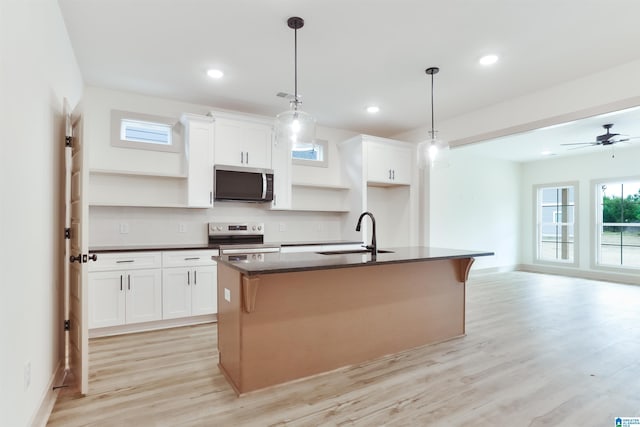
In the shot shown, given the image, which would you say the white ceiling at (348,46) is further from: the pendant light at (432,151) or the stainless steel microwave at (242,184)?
the stainless steel microwave at (242,184)

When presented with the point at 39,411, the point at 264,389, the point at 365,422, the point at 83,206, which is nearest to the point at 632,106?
the point at 365,422

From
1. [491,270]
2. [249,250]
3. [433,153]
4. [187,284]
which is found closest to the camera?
[433,153]

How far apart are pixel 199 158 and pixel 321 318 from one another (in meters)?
2.58

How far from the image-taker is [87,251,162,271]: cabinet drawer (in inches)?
135

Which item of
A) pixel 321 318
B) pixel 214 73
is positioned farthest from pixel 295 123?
pixel 321 318

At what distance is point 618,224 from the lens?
714 centimetres

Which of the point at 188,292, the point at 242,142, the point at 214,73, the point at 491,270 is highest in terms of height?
the point at 214,73

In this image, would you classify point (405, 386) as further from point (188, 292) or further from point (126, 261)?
point (126, 261)

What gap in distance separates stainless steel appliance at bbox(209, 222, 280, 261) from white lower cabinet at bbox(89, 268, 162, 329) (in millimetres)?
802

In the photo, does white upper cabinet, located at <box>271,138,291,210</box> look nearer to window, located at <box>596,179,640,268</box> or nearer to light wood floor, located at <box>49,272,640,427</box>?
light wood floor, located at <box>49,272,640,427</box>

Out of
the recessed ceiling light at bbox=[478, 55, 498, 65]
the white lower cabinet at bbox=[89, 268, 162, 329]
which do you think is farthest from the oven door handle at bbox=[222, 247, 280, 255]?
the recessed ceiling light at bbox=[478, 55, 498, 65]

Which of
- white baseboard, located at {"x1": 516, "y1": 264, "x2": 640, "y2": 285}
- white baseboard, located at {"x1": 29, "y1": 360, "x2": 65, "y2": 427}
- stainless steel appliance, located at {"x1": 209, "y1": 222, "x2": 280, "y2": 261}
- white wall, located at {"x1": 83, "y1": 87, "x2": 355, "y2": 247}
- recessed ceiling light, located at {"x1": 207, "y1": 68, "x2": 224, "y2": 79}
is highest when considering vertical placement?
recessed ceiling light, located at {"x1": 207, "y1": 68, "x2": 224, "y2": 79}

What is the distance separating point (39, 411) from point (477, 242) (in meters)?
7.65

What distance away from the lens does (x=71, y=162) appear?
8.89 feet
